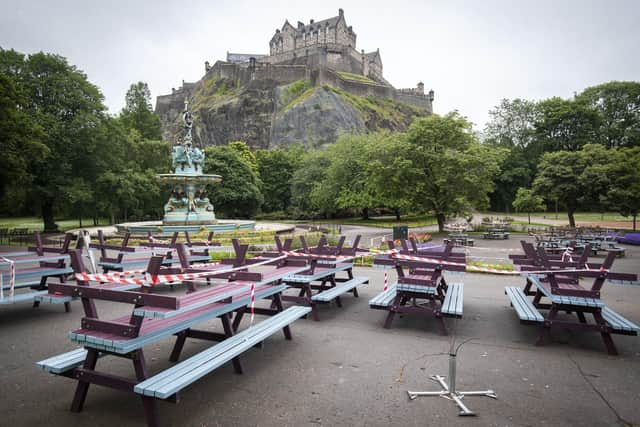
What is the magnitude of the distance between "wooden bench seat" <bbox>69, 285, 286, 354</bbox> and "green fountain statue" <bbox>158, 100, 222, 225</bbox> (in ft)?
68.6

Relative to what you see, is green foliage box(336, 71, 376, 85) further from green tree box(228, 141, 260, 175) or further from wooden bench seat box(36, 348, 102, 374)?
wooden bench seat box(36, 348, 102, 374)

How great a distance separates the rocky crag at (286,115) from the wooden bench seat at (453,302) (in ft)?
223

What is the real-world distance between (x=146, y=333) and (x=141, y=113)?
202ft

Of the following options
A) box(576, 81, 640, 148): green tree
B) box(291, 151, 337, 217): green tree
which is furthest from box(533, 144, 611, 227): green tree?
box(576, 81, 640, 148): green tree

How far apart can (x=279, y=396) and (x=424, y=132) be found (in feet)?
80.2

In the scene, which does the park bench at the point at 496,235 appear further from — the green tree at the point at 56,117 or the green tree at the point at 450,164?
the green tree at the point at 56,117

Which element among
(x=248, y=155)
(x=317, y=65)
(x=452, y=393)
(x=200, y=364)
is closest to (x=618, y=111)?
(x=248, y=155)

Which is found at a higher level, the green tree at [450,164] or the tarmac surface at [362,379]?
the green tree at [450,164]

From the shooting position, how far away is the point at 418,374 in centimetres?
440

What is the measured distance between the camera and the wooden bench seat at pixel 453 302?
18.2ft

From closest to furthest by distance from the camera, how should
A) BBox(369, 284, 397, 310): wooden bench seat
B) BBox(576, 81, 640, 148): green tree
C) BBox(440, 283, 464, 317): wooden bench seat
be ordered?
BBox(440, 283, 464, 317): wooden bench seat, BBox(369, 284, 397, 310): wooden bench seat, BBox(576, 81, 640, 148): green tree

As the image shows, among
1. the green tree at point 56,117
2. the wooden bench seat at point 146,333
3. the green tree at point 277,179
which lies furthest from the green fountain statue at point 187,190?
Result: the green tree at point 277,179

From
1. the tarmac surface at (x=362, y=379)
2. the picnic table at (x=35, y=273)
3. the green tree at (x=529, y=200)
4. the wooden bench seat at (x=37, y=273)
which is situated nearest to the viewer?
the tarmac surface at (x=362, y=379)

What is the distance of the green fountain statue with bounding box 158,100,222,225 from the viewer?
2450cm
